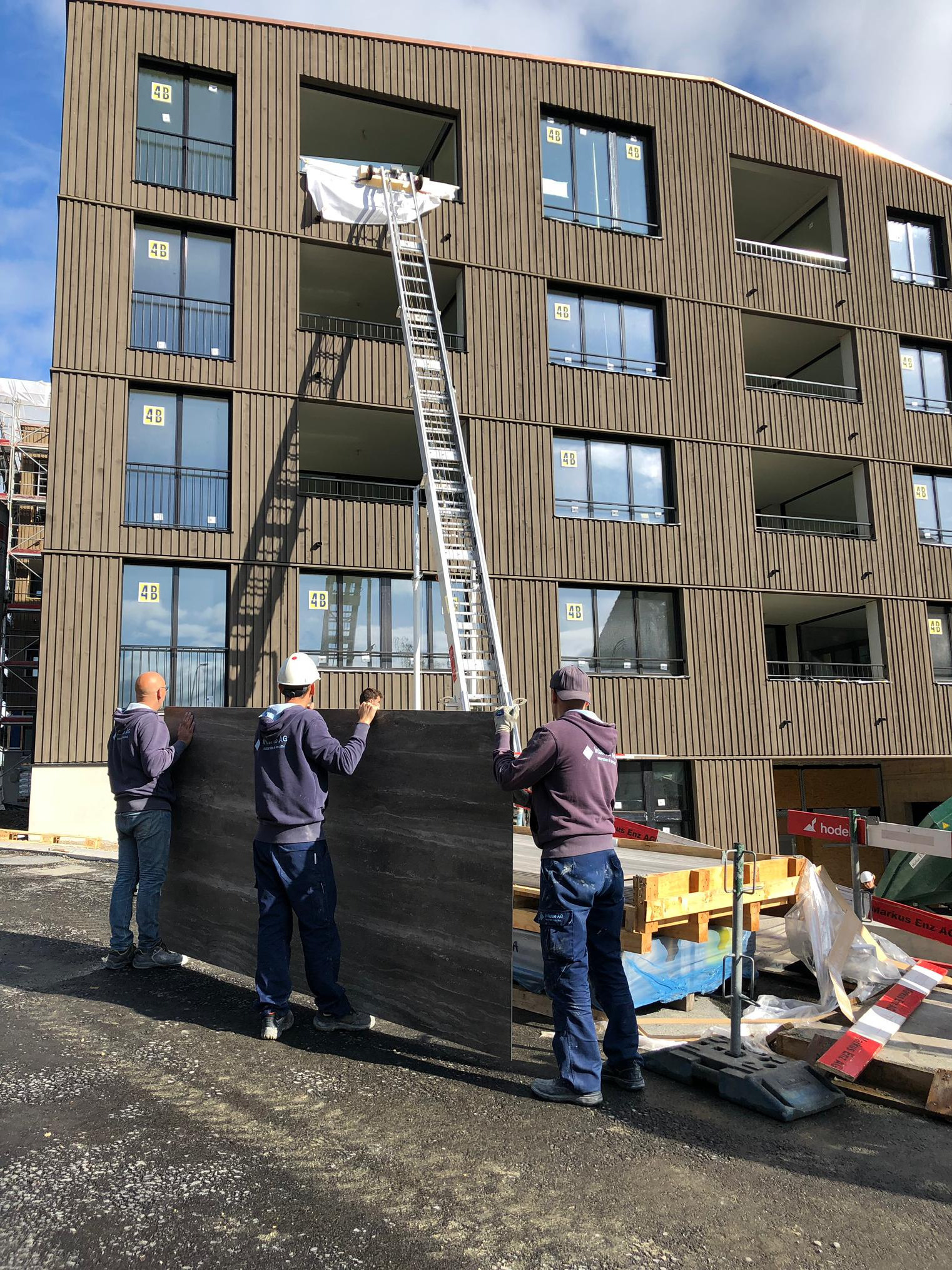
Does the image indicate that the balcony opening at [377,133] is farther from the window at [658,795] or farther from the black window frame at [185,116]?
the window at [658,795]

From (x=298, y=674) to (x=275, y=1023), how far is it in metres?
2.02

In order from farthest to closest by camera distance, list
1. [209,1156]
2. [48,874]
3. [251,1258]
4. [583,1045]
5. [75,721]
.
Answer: [75,721]
[48,874]
[583,1045]
[209,1156]
[251,1258]

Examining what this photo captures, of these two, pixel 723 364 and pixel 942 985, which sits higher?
pixel 723 364

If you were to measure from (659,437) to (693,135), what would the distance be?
25.3 ft

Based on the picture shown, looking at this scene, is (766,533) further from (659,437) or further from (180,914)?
(180,914)

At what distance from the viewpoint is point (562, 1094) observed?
4.39 meters

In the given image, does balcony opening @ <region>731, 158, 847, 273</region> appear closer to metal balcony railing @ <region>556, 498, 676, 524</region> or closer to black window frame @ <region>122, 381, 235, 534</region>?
metal balcony railing @ <region>556, 498, 676, 524</region>

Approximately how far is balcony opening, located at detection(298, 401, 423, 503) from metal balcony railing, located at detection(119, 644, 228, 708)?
3679 mm

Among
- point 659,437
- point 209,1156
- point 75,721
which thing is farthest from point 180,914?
point 659,437

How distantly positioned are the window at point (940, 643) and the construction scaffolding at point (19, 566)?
25.6 meters

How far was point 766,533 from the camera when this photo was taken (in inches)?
813

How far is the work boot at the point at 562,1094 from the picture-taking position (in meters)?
4.35

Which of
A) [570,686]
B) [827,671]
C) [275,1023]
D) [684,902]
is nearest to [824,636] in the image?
[827,671]

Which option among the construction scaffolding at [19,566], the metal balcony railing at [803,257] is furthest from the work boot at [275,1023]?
the construction scaffolding at [19,566]
